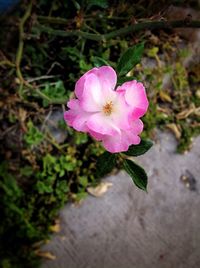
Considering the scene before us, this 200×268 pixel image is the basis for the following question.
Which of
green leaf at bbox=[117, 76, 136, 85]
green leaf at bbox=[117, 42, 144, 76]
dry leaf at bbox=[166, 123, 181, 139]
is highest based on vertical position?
green leaf at bbox=[117, 42, 144, 76]

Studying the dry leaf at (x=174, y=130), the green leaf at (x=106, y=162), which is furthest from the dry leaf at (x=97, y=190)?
the green leaf at (x=106, y=162)

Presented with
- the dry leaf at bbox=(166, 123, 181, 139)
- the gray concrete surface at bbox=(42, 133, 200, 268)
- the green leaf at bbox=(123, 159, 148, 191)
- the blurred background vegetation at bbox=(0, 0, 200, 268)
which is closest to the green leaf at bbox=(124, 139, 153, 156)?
the green leaf at bbox=(123, 159, 148, 191)

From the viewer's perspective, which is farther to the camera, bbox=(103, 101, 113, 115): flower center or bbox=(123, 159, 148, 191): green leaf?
bbox=(123, 159, 148, 191): green leaf

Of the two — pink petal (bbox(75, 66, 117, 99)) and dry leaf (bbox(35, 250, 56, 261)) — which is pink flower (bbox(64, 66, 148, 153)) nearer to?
pink petal (bbox(75, 66, 117, 99))

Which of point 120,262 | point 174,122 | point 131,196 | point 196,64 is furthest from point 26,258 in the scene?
point 196,64

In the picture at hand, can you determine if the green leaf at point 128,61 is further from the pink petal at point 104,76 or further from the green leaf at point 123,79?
the pink petal at point 104,76

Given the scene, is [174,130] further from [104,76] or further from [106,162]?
[104,76]

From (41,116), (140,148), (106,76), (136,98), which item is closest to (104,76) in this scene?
(106,76)
